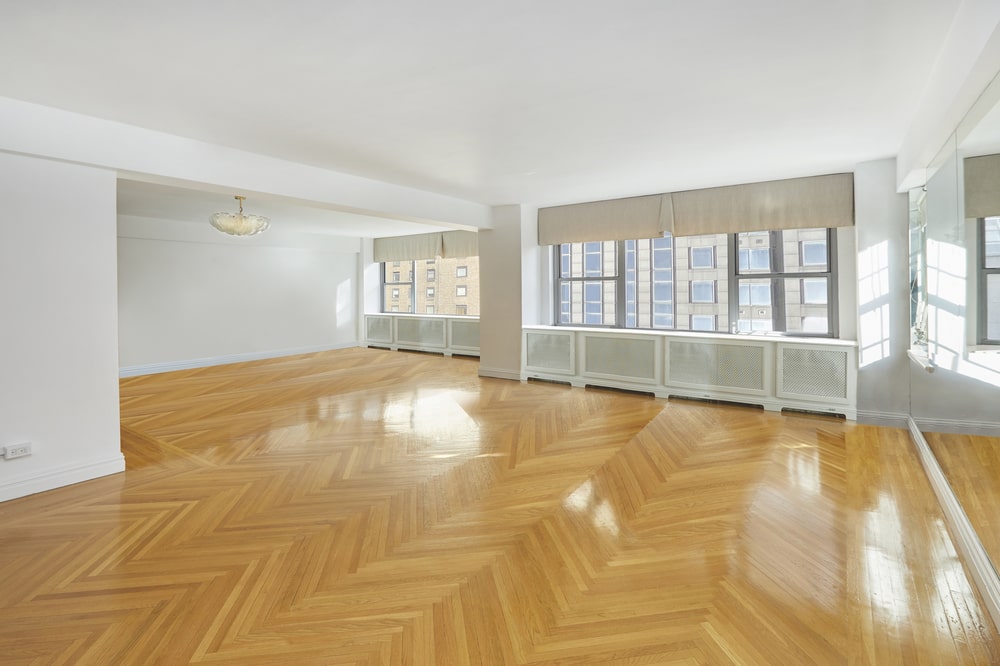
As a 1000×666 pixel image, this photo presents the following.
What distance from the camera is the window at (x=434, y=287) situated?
9719mm

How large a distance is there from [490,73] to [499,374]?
468cm

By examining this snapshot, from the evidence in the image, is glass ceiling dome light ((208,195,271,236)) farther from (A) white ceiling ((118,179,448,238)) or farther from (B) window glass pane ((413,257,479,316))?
(B) window glass pane ((413,257,479,316))

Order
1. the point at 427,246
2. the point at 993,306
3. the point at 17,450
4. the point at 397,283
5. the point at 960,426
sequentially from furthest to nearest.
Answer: the point at 397,283
the point at 427,246
the point at 17,450
the point at 960,426
the point at 993,306

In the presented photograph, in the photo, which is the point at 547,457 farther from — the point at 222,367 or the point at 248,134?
the point at 222,367

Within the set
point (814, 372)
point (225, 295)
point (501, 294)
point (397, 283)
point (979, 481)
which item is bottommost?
point (979, 481)

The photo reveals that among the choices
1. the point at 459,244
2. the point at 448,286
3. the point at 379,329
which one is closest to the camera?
the point at 459,244

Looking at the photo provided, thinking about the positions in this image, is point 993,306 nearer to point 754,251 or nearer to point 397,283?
point 754,251

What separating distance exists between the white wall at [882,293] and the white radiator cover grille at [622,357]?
6.49 ft

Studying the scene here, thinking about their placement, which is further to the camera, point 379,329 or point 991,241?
point 379,329

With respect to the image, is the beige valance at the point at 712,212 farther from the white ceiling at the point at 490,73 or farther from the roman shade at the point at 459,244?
the roman shade at the point at 459,244

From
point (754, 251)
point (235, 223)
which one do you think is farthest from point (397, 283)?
point (754, 251)

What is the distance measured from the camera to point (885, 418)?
4.37 metres

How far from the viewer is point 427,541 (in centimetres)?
239

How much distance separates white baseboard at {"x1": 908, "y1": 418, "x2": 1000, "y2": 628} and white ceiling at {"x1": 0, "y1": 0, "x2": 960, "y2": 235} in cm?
224
